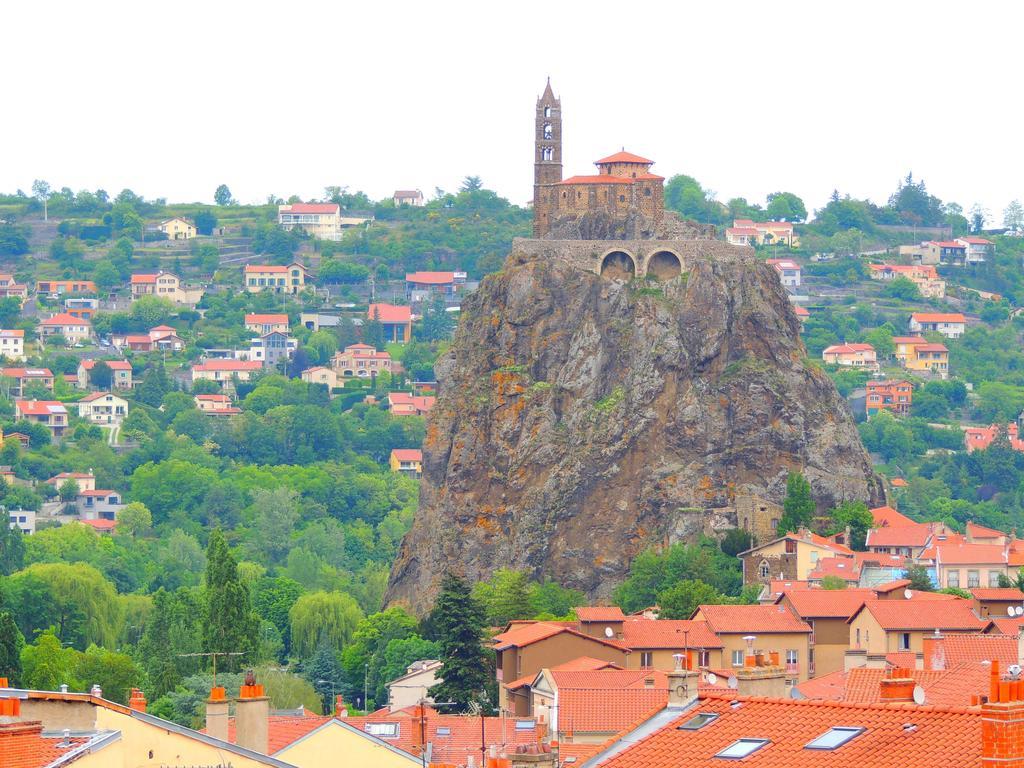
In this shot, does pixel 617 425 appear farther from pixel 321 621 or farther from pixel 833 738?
pixel 833 738

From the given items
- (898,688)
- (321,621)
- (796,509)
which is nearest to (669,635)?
(321,621)

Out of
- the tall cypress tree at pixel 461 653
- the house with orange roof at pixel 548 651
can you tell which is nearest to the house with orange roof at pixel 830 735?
the house with orange roof at pixel 548 651

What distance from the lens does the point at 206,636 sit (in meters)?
94.2

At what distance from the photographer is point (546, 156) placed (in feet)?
476

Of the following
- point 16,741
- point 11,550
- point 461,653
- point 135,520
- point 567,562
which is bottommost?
point 135,520

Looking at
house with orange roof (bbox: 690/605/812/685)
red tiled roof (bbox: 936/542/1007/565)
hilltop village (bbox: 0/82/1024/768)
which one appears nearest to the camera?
hilltop village (bbox: 0/82/1024/768)

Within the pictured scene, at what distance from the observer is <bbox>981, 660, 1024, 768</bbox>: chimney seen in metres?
23.8

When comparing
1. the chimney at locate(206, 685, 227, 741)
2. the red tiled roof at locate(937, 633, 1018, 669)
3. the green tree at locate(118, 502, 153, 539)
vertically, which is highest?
the chimney at locate(206, 685, 227, 741)

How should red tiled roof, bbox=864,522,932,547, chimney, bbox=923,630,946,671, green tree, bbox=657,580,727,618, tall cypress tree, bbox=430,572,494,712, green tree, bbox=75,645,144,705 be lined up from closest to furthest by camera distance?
1. chimney, bbox=923,630,946,671
2. tall cypress tree, bbox=430,572,494,712
3. green tree, bbox=75,645,144,705
4. green tree, bbox=657,580,727,618
5. red tiled roof, bbox=864,522,932,547

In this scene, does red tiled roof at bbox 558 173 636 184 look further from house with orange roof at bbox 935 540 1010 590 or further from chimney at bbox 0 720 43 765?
chimney at bbox 0 720 43 765

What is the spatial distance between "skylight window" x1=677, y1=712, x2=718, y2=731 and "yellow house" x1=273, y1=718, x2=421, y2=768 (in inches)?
313

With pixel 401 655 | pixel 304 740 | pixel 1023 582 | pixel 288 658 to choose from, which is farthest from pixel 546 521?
pixel 304 740

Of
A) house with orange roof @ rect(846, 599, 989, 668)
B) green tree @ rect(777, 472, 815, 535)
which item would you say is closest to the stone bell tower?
green tree @ rect(777, 472, 815, 535)

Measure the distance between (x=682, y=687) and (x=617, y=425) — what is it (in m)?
92.2
